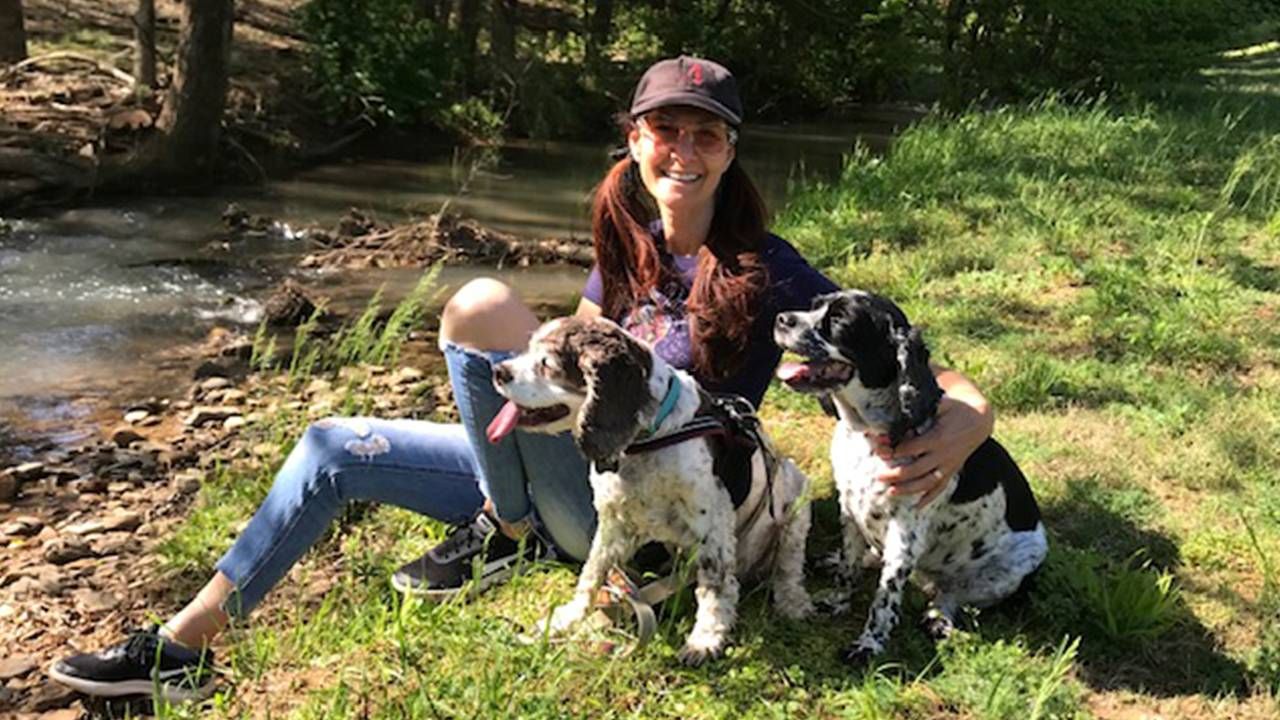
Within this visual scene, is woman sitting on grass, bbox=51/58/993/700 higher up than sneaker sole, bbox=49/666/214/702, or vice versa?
woman sitting on grass, bbox=51/58/993/700

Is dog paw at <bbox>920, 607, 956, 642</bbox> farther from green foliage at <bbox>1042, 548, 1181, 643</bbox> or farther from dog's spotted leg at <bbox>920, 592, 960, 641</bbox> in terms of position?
green foliage at <bbox>1042, 548, 1181, 643</bbox>

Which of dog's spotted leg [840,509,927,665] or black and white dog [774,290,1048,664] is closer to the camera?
black and white dog [774,290,1048,664]

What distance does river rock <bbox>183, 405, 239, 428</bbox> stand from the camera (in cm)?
670

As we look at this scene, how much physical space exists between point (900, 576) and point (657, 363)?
1003mm

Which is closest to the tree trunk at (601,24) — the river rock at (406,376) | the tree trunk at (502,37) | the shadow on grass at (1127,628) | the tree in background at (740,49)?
the tree in background at (740,49)

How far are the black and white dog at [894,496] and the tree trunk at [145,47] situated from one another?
13.5 m

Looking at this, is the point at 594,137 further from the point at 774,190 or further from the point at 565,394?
the point at 565,394

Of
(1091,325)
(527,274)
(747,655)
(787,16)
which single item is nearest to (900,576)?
(747,655)

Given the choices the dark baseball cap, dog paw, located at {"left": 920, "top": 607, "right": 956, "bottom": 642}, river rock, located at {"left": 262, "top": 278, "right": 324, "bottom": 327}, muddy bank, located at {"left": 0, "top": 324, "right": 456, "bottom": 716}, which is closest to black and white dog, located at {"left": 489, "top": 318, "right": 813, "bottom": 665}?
dog paw, located at {"left": 920, "top": 607, "right": 956, "bottom": 642}

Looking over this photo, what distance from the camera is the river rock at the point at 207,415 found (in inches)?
264

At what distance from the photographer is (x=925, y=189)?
9.68m

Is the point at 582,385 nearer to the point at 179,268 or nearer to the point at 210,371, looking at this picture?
the point at 210,371

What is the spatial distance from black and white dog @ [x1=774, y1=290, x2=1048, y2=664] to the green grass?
0.44 feet

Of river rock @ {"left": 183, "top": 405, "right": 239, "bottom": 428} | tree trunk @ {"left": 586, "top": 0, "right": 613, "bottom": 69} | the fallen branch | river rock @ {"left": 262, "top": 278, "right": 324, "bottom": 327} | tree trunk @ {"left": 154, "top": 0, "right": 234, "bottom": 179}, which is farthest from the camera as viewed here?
tree trunk @ {"left": 586, "top": 0, "right": 613, "bottom": 69}
